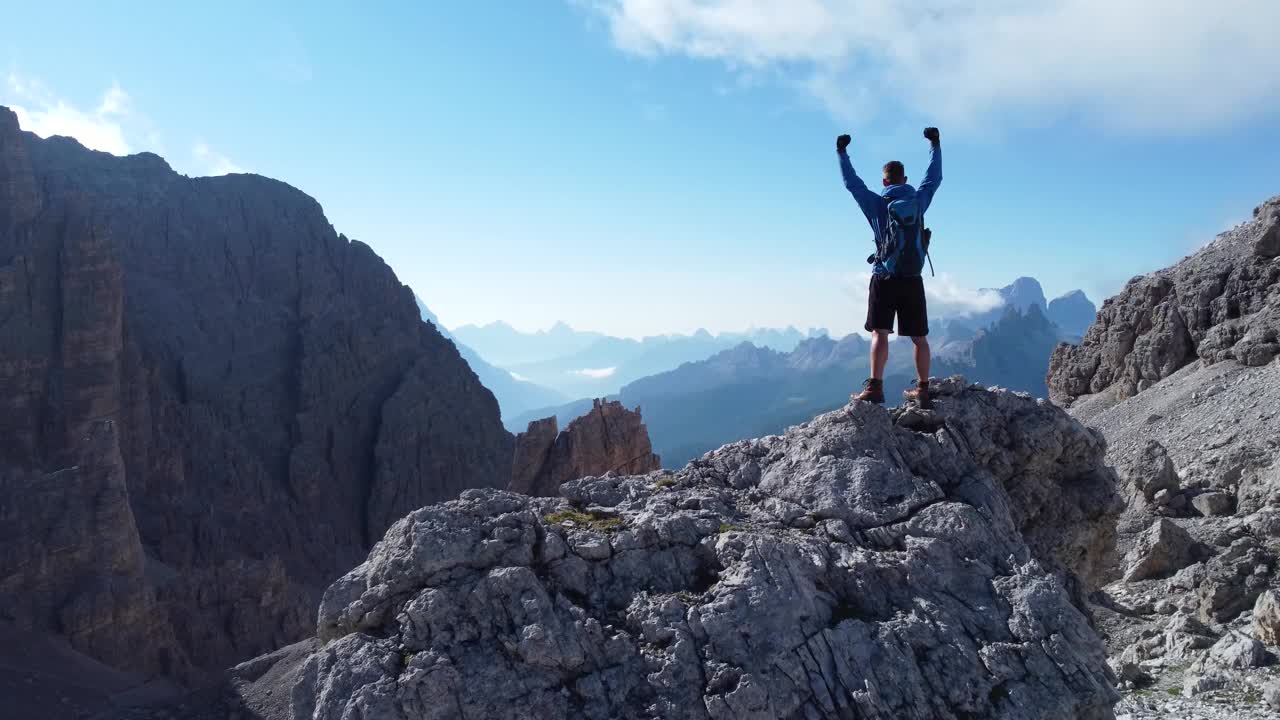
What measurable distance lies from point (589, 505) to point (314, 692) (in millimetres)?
4045

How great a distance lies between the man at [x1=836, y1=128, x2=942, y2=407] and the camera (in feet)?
39.6

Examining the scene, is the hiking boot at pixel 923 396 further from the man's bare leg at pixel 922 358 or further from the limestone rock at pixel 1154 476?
the limestone rock at pixel 1154 476

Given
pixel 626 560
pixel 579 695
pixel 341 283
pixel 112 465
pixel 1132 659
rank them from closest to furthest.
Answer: pixel 579 695 → pixel 626 560 → pixel 1132 659 → pixel 112 465 → pixel 341 283

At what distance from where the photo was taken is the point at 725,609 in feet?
30.0

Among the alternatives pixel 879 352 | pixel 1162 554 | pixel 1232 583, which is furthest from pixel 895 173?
pixel 1162 554

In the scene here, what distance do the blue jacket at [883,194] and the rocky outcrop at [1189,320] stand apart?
49478mm

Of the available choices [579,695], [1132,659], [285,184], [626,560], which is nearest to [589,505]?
[626,560]

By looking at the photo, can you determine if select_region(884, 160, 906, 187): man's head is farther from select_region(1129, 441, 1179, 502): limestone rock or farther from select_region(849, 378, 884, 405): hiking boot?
select_region(1129, 441, 1179, 502): limestone rock

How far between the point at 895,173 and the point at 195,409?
114 m

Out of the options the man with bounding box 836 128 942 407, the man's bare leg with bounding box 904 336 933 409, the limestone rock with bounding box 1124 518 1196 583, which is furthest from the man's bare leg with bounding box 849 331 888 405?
the limestone rock with bounding box 1124 518 1196 583

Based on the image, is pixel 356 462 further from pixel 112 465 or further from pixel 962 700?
pixel 962 700

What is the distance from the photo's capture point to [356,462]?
121 metres

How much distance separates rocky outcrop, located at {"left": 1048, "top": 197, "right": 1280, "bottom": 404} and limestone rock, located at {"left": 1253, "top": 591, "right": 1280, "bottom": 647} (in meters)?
36.1

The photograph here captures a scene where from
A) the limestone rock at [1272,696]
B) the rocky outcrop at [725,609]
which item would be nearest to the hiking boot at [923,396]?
the rocky outcrop at [725,609]
